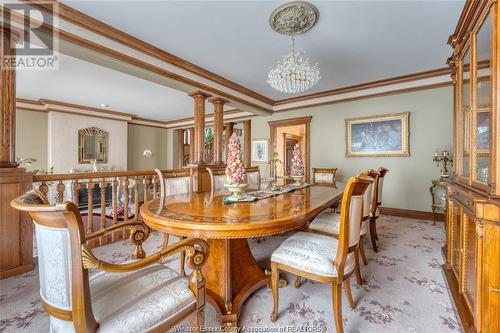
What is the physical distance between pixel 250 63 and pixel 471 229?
3176 mm

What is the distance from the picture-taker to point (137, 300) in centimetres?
93

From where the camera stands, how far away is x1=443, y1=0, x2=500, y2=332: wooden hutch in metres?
1.10

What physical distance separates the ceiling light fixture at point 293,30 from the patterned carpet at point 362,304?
2088 mm

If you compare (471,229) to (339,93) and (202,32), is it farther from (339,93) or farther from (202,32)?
(339,93)

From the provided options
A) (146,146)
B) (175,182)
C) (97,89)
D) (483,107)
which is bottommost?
(175,182)

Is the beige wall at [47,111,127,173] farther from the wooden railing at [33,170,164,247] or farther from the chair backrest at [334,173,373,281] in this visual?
the chair backrest at [334,173,373,281]

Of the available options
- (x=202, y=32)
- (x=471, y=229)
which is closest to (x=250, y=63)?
(x=202, y=32)

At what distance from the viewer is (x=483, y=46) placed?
139 centimetres

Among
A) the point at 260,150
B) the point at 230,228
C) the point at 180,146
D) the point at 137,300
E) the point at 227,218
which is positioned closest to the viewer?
the point at 137,300

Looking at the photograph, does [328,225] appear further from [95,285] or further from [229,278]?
[95,285]

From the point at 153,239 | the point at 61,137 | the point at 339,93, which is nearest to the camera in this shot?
the point at 153,239

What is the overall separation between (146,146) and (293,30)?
6.86 metres

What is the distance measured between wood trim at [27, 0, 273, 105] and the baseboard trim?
405 centimetres

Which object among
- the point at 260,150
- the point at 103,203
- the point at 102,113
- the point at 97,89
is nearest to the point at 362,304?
the point at 103,203
